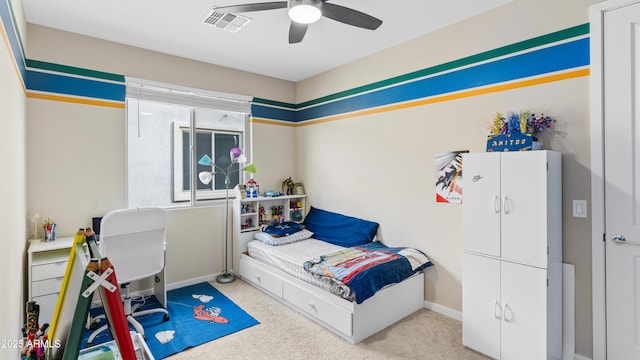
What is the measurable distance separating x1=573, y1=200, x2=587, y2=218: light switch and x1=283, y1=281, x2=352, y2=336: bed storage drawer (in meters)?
1.87

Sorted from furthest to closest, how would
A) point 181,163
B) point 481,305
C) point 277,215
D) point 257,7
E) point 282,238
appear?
point 277,215 < point 181,163 < point 282,238 < point 481,305 < point 257,7

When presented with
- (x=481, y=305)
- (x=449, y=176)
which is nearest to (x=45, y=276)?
(x=481, y=305)

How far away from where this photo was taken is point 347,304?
8.67ft

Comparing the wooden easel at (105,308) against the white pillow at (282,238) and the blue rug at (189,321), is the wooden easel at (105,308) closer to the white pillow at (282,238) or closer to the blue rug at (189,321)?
the blue rug at (189,321)

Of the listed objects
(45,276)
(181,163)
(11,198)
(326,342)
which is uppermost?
(181,163)

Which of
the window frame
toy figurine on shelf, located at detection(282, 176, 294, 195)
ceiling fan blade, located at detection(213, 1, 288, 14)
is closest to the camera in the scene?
ceiling fan blade, located at detection(213, 1, 288, 14)

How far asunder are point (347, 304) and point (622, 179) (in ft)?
7.03

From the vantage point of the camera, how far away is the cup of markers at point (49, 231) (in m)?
2.89

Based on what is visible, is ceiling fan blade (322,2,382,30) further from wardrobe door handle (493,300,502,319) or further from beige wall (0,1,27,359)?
wardrobe door handle (493,300,502,319)

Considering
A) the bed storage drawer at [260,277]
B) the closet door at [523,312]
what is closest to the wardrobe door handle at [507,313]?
the closet door at [523,312]

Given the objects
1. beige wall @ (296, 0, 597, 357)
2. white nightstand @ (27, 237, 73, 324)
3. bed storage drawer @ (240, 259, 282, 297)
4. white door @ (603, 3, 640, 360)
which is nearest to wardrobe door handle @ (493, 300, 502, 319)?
beige wall @ (296, 0, 597, 357)

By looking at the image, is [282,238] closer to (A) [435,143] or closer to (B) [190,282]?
(B) [190,282]

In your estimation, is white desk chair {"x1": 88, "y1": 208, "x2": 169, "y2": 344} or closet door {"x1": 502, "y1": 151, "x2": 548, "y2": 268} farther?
white desk chair {"x1": 88, "y1": 208, "x2": 169, "y2": 344}

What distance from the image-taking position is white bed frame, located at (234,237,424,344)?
8.64 ft
